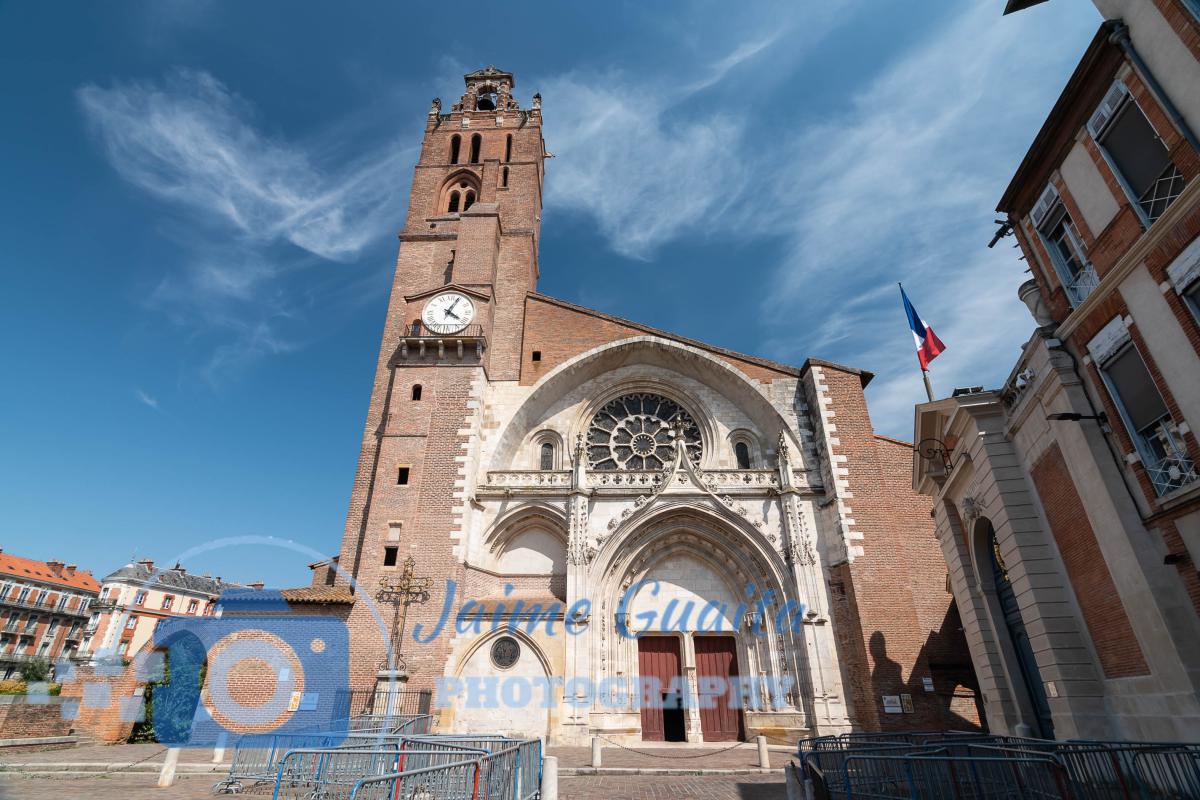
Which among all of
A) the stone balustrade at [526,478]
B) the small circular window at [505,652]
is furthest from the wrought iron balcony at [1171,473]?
the small circular window at [505,652]

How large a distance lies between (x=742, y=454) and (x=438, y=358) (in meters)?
10.8

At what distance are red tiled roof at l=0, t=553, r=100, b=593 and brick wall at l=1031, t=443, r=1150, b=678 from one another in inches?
2750

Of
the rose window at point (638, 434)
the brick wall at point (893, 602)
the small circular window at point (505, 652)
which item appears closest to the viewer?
the brick wall at point (893, 602)

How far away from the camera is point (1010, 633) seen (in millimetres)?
10523

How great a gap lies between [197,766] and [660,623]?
1109cm

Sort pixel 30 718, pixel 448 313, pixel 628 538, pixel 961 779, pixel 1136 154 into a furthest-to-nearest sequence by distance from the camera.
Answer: pixel 448 313 → pixel 628 538 → pixel 30 718 → pixel 1136 154 → pixel 961 779

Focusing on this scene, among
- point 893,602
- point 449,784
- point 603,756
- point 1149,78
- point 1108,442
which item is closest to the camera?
point 449,784

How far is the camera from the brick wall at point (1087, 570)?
7531 millimetres

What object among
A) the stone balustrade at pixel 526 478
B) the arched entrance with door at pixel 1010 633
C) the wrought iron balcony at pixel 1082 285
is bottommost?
the arched entrance with door at pixel 1010 633

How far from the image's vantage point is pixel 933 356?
13.9 meters

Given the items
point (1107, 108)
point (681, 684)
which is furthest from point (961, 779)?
point (681, 684)

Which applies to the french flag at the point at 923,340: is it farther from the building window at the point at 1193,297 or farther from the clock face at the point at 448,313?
the clock face at the point at 448,313

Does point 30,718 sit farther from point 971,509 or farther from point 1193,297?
point 1193,297

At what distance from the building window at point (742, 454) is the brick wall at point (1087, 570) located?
34.0 ft
